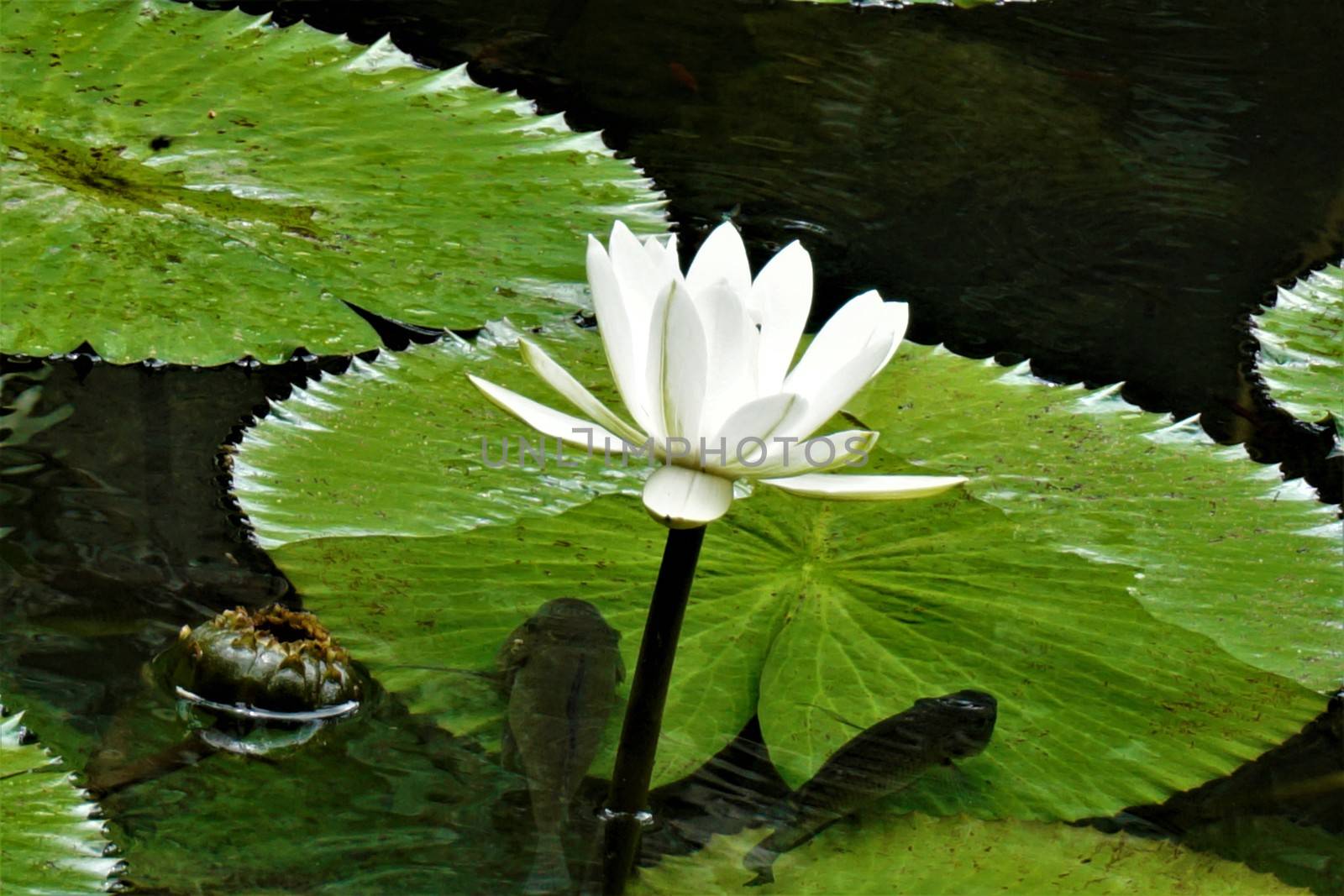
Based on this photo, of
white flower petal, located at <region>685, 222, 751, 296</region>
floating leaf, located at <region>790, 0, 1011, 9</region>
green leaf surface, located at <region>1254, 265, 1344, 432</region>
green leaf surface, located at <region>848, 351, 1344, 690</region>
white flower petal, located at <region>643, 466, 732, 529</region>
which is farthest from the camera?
floating leaf, located at <region>790, 0, 1011, 9</region>

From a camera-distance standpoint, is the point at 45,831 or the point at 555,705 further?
the point at 555,705

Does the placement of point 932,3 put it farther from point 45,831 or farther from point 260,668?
point 45,831

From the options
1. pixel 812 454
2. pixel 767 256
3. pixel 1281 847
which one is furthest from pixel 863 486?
pixel 767 256

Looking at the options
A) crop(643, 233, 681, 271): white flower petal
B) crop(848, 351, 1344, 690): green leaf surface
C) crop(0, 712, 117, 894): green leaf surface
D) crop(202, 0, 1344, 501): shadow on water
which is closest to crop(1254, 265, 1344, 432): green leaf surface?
crop(202, 0, 1344, 501): shadow on water

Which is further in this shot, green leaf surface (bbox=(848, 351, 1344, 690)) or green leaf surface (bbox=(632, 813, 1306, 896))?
green leaf surface (bbox=(848, 351, 1344, 690))

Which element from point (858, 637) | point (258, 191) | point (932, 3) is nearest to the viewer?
point (858, 637)

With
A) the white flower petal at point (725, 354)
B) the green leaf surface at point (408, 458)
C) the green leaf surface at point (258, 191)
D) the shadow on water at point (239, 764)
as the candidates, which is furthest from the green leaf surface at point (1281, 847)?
the green leaf surface at point (258, 191)

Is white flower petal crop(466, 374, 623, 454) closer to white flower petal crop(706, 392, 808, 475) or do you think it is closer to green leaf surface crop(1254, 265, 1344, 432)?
white flower petal crop(706, 392, 808, 475)

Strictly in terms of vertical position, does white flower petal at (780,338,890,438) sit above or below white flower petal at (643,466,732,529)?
above
